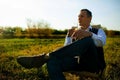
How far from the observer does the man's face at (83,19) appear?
4.89m

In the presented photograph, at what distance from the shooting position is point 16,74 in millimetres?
6879

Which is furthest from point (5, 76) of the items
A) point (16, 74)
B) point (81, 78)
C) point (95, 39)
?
point (95, 39)

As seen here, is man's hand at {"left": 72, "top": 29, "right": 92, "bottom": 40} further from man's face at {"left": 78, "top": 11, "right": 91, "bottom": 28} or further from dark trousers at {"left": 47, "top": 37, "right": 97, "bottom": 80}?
man's face at {"left": 78, "top": 11, "right": 91, "bottom": 28}

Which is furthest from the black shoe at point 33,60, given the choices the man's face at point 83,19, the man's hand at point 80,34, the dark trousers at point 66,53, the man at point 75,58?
the man's face at point 83,19

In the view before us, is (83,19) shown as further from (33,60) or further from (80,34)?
(33,60)

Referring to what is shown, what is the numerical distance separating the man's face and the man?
20 centimetres

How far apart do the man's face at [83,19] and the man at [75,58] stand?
Answer: 20 centimetres

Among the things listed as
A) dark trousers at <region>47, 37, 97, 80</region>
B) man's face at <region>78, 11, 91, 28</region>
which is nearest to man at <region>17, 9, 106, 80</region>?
dark trousers at <region>47, 37, 97, 80</region>

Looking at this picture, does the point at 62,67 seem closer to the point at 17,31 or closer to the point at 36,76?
the point at 36,76

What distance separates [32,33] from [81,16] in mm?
41212

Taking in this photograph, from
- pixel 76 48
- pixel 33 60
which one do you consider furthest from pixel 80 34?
pixel 33 60

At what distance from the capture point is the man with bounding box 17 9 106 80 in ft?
14.3

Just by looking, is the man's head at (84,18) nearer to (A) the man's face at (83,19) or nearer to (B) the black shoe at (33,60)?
(A) the man's face at (83,19)

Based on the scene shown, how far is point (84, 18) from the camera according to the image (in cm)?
489
